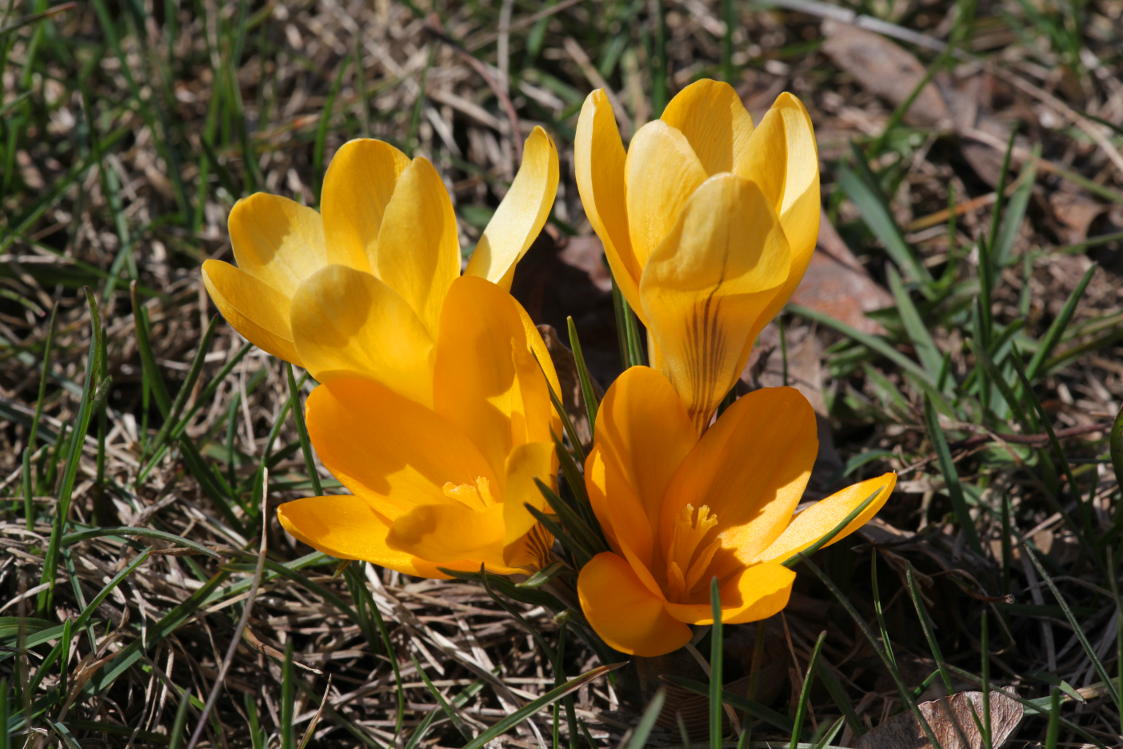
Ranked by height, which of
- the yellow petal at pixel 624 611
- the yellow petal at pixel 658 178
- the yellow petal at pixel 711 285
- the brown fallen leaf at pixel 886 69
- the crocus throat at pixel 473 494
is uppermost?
the yellow petal at pixel 658 178

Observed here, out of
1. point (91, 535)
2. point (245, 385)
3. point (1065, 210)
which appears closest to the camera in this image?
point (91, 535)

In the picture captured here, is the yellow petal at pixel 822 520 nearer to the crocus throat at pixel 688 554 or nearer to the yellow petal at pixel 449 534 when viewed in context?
the crocus throat at pixel 688 554

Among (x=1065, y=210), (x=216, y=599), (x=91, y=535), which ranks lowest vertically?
(x=1065, y=210)

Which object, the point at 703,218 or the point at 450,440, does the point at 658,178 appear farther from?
the point at 450,440

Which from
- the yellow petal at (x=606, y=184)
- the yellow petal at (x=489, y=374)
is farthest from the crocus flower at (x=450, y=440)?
the yellow petal at (x=606, y=184)

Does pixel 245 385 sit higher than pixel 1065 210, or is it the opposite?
pixel 245 385

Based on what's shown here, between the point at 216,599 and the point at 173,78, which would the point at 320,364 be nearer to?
the point at 216,599

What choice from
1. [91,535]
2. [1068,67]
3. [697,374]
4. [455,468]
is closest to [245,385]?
[91,535]
